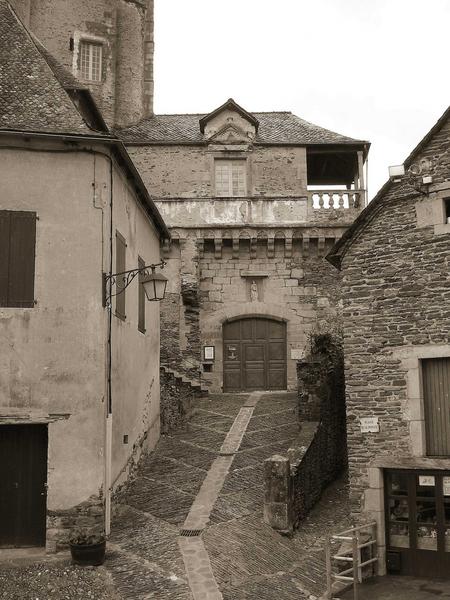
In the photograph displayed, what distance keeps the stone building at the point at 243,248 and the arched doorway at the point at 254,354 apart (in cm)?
3

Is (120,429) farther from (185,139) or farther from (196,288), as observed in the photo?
(185,139)

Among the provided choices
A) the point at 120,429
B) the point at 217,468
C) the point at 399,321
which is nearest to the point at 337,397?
the point at 217,468

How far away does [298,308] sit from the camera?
2080 centimetres

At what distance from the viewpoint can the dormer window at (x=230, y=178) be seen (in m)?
21.6

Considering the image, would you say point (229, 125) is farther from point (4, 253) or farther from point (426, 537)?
point (426, 537)

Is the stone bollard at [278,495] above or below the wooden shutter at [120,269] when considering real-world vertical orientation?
below

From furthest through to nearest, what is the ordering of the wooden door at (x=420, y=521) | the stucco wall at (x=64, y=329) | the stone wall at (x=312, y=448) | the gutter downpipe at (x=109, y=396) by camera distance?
1. the stone wall at (x=312, y=448)
2. the wooden door at (x=420, y=521)
3. the gutter downpipe at (x=109, y=396)
4. the stucco wall at (x=64, y=329)

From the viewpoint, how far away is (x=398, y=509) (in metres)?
10.4

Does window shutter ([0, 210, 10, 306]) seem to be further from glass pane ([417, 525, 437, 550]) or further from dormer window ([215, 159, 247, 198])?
dormer window ([215, 159, 247, 198])

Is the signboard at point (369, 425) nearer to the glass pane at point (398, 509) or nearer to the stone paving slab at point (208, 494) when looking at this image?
the glass pane at point (398, 509)

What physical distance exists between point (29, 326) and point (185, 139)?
1360 centimetres

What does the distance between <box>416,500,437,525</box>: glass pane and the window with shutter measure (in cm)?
658

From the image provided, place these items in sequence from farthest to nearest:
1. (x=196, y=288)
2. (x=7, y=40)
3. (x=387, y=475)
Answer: (x=196, y=288) < (x=7, y=40) < (x=387, y=475)

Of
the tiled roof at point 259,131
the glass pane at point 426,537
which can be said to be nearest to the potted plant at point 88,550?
the glass pane at point 426,537
